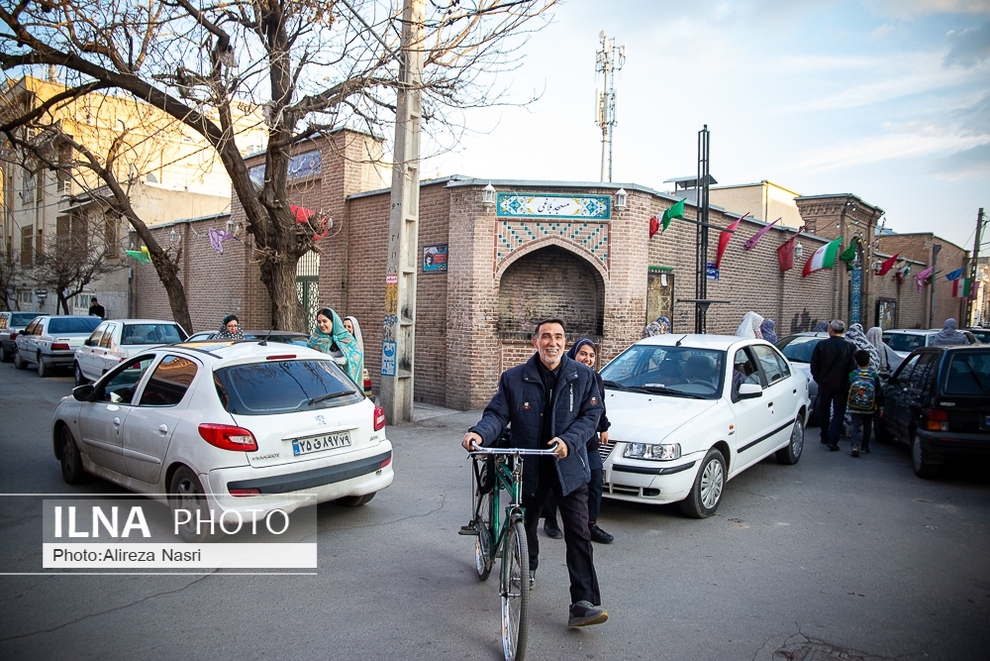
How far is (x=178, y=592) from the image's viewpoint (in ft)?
14.2

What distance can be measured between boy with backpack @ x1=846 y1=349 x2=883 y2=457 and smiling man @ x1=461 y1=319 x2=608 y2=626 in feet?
20.2

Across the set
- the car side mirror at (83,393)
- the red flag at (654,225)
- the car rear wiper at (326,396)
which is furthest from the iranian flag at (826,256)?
the car side mirror at (83,393)

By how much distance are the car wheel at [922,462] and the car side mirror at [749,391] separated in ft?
7.26

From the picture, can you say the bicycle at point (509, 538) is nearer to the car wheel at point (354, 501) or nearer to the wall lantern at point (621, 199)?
the car wheel at point (354, 501)

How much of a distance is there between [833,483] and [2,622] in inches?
296

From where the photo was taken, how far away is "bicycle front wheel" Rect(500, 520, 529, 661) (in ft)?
11.2

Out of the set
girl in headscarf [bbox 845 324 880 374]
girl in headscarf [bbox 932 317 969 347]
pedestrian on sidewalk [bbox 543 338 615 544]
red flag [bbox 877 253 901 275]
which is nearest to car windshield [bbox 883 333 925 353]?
girl in headscarf [bbox 932 317 969 347]

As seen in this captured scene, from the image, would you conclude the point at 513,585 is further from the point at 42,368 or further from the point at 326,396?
the point at 42,368

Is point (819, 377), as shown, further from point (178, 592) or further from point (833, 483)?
point (178, 592)

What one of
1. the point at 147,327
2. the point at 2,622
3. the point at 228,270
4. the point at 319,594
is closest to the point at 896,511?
the point at 319,594

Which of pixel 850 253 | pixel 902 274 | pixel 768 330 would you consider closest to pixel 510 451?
pixel 768 330

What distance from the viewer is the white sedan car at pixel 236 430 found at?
4.86 metres

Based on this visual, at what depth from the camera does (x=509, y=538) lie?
141 inches

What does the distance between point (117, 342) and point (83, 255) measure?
594 inches
